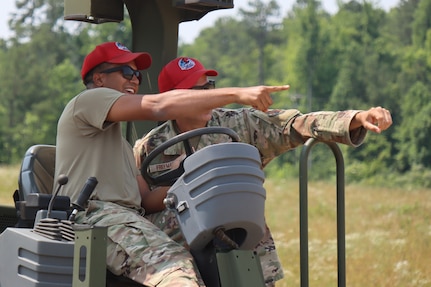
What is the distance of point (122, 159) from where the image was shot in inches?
195

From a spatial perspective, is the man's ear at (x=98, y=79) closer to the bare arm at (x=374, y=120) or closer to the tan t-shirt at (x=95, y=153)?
the tan t-shirt at (x=95, y=153)

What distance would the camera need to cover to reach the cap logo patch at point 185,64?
5594mm

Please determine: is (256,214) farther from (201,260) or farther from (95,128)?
(95,128)

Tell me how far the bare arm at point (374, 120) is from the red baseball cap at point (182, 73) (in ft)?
2.79

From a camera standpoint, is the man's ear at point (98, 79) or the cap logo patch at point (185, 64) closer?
the man's ear at point (98, 79)

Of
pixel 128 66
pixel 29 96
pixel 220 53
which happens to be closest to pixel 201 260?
pixel 128 66

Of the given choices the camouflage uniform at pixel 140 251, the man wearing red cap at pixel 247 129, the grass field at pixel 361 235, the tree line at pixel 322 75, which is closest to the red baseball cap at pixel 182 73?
the man wearing red cap at pixel 247 129

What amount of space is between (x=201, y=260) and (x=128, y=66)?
1287mm

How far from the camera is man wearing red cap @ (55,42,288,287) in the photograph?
440 centimetres

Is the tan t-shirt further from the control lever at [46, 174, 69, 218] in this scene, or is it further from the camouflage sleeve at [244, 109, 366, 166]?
the camouflage sleeve at [244, 109, 366, 166]

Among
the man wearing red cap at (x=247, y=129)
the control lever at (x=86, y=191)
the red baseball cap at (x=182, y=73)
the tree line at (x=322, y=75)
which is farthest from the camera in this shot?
the tree line at (x=322, y=75)

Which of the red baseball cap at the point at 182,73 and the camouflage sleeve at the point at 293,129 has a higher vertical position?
the red baseball cap at the point at 182,73

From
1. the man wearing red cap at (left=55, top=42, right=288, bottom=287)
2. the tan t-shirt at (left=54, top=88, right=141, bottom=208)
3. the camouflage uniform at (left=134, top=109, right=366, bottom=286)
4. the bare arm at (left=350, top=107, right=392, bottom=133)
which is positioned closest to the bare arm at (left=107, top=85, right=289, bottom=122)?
the man wearing red cap at (left=55, top=42, right=288, bottom=287)

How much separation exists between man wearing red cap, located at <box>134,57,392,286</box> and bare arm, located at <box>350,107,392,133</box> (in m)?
0.11
